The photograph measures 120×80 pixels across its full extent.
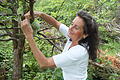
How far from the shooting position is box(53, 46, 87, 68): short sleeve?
1.43 metres

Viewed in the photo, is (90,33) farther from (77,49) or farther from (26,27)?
(26,27)

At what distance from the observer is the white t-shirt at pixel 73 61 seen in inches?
56.6

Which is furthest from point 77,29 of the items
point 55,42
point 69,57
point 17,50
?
point 55,42

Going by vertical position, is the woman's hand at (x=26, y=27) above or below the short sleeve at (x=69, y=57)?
above

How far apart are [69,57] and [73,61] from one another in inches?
2.4

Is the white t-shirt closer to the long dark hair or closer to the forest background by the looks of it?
the long dark hair

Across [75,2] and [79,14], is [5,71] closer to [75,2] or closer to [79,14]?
[75,2]

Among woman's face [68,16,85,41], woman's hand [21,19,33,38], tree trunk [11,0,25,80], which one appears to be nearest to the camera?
woman's hand [21,19,33,38]

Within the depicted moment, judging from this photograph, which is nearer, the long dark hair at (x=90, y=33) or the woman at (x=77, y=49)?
the woman at (x=77, y=49)

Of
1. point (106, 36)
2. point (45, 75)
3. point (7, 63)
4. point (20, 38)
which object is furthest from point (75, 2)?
point (7, 63)

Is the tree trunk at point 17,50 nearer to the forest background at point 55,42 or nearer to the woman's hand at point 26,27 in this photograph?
the forest background at point 55,42

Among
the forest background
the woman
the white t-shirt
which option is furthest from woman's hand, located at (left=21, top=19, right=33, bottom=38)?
the forest background

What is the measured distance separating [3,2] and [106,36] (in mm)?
1769

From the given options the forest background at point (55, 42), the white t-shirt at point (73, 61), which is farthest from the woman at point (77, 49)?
the forest background at point (55, 42)
